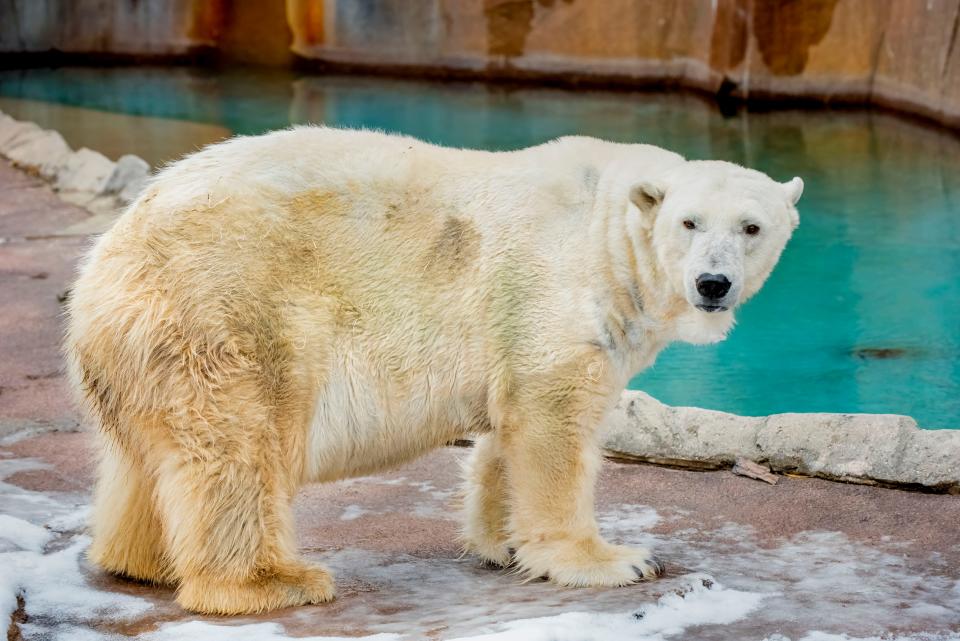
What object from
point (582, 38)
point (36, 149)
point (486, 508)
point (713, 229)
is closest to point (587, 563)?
point (486, 508)

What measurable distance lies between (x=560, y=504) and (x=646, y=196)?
0.86 m

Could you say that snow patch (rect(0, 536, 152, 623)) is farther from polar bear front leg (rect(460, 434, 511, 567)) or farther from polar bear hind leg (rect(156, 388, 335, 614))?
polar bear front leg (rect(460, 434, 511, 567))

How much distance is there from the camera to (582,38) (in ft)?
53.5

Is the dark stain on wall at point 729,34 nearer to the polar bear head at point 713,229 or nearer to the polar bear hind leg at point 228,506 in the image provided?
the polar bear head at point 713,229

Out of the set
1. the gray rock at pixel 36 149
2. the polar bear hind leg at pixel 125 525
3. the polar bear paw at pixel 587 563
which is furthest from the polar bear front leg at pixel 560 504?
the gray rock at pixel 36 149

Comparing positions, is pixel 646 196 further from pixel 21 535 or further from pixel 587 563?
pixel 21 535

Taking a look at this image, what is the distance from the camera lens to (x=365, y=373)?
3387 mm

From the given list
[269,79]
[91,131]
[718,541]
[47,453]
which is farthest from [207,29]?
[718,541]

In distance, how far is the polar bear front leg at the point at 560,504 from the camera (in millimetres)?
3486

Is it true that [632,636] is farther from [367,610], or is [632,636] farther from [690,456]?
[690,456]

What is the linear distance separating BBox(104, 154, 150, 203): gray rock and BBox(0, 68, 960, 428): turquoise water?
3641 mm

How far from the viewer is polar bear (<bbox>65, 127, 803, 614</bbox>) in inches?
126

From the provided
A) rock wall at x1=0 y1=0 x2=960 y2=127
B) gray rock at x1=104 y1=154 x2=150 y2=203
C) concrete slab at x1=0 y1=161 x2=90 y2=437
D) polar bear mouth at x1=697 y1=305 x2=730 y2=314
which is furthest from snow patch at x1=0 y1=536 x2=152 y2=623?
rock wall at x1=0 y1=0 x2=960 y2=127

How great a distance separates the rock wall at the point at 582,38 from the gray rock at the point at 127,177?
25.4 feet
